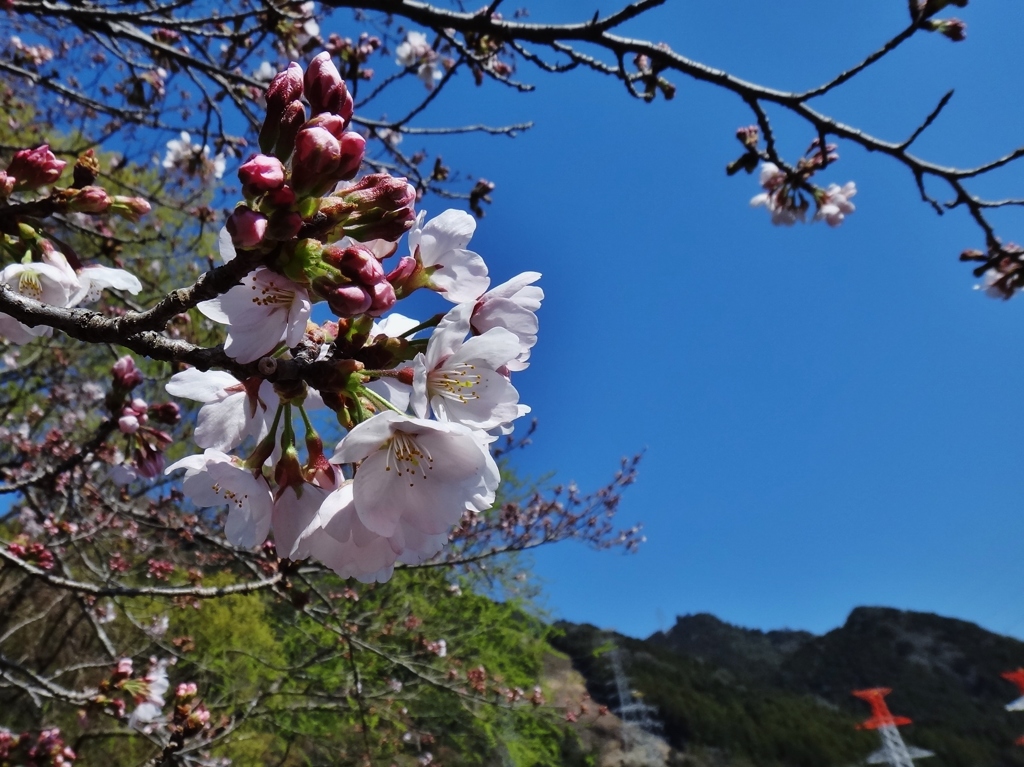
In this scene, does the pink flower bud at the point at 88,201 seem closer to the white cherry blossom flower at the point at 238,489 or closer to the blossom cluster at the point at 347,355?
the blossom cluster at the point at 347,355

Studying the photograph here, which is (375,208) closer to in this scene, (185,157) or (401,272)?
(401,272)

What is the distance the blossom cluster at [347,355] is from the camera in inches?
26.1

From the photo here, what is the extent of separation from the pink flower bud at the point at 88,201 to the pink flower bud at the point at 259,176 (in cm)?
69

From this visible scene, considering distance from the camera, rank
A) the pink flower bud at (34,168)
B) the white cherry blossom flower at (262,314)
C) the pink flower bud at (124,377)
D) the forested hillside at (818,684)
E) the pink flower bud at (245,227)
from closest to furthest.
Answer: the pink flower bud at (245,227) → the white cherry blossom flower at (262,314) → the pink flower bud at (34,168) → the pink flower bud at (124,377) → the forested hillside at (818,684)

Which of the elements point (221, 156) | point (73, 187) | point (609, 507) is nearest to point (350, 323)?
point (73, 187)

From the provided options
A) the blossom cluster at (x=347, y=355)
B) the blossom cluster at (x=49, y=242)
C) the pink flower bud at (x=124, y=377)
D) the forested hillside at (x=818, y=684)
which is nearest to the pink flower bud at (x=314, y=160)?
the blossom cluster at (x=347, y=355)

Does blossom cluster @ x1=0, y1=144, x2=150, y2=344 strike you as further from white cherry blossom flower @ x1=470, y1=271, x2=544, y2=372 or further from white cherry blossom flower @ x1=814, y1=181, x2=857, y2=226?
white cherry blossom flower @ x1=814, y1=181, x2=857, y2=226

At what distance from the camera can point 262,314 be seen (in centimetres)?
76

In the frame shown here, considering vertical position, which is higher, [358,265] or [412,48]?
[412,48]

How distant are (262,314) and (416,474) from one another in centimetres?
28

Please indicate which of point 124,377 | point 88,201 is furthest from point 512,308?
point 124,377

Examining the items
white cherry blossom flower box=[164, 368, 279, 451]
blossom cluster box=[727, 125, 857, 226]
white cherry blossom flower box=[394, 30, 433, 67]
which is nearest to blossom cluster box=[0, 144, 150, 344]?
white cherry blossom flower box=[164, 368, 279, 451]

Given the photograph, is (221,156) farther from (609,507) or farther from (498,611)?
(498,611)

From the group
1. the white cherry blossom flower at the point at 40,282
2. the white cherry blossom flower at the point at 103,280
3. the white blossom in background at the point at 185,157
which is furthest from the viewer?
the white blossom in background at the point at 185,157
